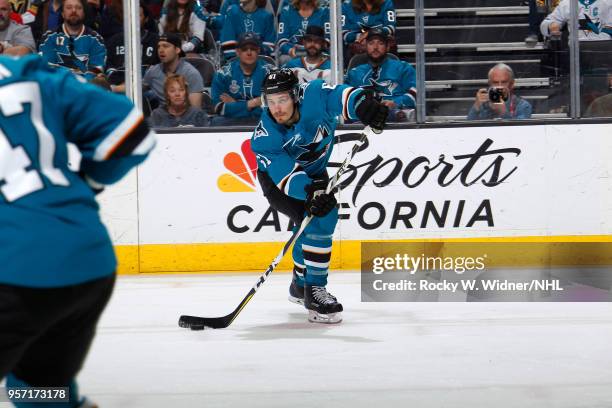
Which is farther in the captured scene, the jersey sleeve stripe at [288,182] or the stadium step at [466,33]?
the stadium step at [466,33]

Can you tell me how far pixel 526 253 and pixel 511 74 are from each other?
3.34ft

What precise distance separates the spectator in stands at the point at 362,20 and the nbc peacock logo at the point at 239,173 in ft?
2.65

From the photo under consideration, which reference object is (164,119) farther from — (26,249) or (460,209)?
(26,249)

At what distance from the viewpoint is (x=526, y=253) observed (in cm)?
624

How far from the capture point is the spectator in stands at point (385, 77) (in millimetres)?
6293

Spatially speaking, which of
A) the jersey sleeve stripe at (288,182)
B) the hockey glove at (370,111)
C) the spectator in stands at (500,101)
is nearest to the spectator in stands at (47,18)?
the jersey sleeve stripe at (288,182)

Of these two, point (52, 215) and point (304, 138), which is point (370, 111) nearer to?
point (304, 138)

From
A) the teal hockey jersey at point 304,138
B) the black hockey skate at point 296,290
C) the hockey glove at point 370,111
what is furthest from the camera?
the black hockey skate at point 296,290

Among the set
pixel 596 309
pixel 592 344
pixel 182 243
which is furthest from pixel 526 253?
pixel 592 344

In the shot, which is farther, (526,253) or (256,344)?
(526,253)

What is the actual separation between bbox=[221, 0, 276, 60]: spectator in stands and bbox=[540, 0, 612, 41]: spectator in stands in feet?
5.10

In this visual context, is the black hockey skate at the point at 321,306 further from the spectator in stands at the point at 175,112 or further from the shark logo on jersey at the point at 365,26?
the shark logo on jersey at the point at 365,26

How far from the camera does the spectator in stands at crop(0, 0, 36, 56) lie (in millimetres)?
6148

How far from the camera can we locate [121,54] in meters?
6.22
